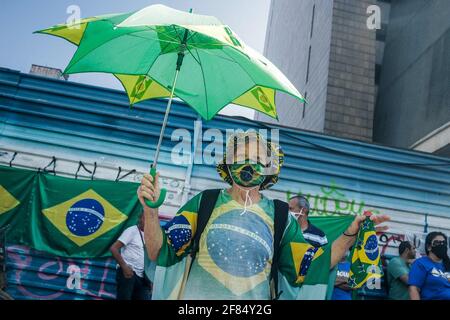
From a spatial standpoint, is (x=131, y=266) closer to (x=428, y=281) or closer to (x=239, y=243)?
(x=239, y=243)

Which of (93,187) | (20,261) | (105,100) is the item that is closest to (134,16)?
(93,187)

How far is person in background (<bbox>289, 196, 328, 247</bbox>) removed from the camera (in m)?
5.20

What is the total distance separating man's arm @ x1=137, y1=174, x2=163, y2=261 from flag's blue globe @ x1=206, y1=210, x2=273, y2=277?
1.02 feet

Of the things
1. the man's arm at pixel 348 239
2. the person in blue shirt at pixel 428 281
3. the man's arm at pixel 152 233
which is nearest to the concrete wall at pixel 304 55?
the person in blue shirt at pixel 428 281

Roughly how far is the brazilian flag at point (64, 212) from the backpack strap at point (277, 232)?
4.01 meters

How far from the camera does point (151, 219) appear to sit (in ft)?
6.70

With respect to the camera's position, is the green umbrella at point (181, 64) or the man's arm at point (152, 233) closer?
the man's arm at point (152, 233)

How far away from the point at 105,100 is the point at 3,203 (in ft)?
8.01

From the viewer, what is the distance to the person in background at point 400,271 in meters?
5.74

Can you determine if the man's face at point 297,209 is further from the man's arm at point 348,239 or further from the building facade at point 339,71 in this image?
the building facade at point 339,71

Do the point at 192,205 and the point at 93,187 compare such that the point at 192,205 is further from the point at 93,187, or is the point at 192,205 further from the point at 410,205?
the point at 410,205

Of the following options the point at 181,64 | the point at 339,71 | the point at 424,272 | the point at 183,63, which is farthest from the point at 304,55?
the point at 181,64

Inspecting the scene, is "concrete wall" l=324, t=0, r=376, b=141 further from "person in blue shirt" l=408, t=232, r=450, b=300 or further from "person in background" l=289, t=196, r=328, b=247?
"person in blue shirt" l=408, t=232, r=450, b=300

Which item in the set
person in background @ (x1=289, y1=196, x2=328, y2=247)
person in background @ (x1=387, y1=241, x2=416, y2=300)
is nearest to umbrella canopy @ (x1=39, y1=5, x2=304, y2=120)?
person in background @ (x1=289, y1=196, x2=328, y2=247)
